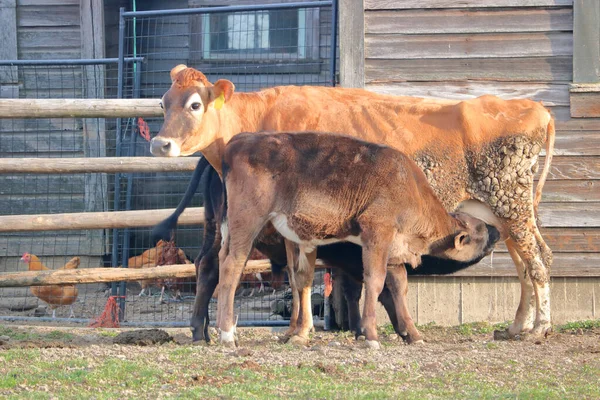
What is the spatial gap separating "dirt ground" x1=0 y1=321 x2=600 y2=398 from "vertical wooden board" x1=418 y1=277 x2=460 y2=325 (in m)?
2.03

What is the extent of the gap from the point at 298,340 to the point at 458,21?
4176 millimetres

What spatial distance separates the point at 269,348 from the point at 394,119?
112 inches

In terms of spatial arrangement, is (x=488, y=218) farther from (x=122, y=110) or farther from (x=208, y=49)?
(x=208, y=49)

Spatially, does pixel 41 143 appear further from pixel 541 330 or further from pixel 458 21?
pixel 541 330

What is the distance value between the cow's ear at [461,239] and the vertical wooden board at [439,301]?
Answer: 157 cm

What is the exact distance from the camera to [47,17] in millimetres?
14117

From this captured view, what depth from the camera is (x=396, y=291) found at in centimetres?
849

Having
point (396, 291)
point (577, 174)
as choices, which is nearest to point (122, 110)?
point (396, 291)

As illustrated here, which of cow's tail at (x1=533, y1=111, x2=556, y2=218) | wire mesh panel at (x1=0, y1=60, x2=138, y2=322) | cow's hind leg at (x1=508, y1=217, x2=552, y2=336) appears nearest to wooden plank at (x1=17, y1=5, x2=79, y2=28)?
wire mesh panel at (x1=0, y1=60, x2=138, y2=322)

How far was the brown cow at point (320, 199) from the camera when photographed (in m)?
7.66

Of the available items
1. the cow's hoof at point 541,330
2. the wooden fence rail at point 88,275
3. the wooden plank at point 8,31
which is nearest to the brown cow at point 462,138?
the cow's hoof at point 541,330

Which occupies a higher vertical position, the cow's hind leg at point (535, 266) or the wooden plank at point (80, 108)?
the wooden plank at point (80, 108)

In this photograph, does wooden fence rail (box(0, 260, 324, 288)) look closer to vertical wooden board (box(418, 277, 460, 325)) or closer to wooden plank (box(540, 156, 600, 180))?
vertical wooden board (box(418, 277, 460, 325))

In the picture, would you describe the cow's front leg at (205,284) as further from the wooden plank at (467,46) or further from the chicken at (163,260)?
the chicken at (163,260)
